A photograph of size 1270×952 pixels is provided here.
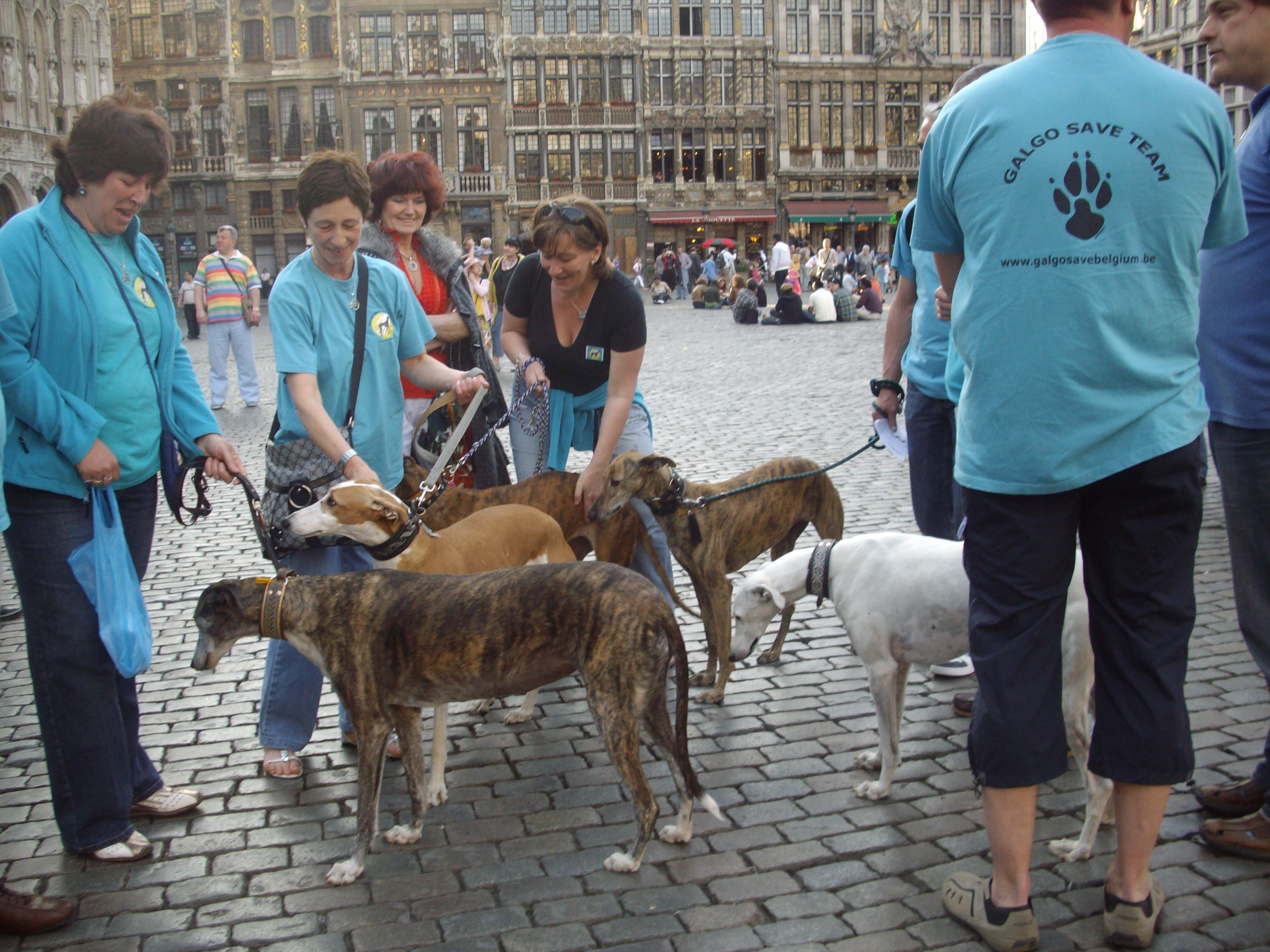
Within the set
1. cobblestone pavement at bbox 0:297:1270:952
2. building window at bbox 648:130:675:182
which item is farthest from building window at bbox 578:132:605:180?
cobblestone pavement at bbox 0:297:1270:952

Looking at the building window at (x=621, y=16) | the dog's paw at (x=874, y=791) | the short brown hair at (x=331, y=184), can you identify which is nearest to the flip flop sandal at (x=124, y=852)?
the short brown hair at (x=331, y=184)

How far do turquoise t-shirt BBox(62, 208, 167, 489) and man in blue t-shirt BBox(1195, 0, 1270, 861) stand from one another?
3226 millimetres

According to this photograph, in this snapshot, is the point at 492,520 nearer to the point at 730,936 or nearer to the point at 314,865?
the point at 314,865

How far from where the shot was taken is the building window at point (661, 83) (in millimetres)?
60812

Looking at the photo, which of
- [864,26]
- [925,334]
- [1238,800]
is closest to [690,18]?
[864,26]

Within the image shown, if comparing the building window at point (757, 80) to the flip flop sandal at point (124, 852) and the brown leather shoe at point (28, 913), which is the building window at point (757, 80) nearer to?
the flip flop sandal at point (124, 852)

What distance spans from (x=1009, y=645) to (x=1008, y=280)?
883 mm

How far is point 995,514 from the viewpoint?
2740 mm

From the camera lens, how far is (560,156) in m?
60.9

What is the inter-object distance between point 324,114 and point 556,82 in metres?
12.7

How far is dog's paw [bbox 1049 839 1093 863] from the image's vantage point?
3.34 m

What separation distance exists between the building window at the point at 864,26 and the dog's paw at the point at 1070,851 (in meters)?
65.2

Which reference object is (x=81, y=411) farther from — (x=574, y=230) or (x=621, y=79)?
(x=621, y=79)

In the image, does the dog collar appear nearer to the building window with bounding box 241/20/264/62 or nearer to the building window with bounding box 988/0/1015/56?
the building window with bounding box 241/20/264/62
